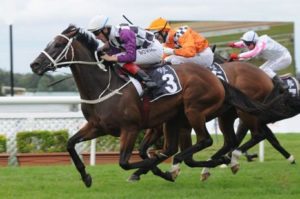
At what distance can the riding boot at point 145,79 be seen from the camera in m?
7.54

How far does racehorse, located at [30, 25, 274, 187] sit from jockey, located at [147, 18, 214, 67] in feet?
2.12

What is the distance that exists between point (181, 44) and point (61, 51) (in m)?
1.71

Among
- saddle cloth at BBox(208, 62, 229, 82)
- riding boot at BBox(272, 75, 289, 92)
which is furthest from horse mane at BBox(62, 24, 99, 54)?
riding boot at BBox(272, 75, 289, 92)

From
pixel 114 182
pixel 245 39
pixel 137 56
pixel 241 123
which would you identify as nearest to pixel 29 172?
pixel 114 182

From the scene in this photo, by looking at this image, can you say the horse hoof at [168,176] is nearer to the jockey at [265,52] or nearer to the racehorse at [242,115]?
the racehorse at [242,115]

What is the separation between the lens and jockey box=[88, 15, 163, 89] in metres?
7.56

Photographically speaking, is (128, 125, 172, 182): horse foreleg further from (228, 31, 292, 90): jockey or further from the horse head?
(228, 31, 292, 90): jockey

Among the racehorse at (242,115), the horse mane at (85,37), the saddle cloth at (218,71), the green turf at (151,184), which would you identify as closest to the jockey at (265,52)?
the racehorse at (242,115)

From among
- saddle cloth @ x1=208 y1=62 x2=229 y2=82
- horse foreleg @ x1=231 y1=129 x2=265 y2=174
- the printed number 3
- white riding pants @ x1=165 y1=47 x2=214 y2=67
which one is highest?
the printed number 3

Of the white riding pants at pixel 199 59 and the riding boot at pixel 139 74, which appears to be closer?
the riding boot at pixel 139 74

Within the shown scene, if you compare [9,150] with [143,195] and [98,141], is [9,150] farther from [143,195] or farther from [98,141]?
[143,195]

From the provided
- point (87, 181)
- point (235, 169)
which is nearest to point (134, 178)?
point (87, 181)

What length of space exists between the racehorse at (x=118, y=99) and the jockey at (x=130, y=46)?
131 millimetres

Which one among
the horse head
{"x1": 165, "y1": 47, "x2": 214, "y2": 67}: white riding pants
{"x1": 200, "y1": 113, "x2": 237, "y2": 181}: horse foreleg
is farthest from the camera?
{"x1": 165, "y1": 47, "x2": 214, "y2": 67}: white riding pants
